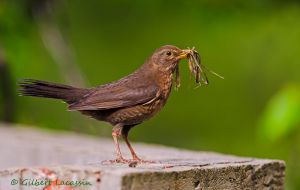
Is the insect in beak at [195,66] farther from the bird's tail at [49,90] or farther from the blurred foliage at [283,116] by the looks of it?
the blurred foliage at [283,116]

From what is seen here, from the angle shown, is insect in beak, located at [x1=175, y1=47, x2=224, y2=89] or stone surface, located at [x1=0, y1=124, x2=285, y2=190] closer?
stone surface, located at [x1=0, y1=124, x2=285, y2=190]

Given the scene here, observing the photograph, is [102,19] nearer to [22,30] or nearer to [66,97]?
[22,30]

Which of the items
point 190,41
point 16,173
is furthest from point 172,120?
point 16,173

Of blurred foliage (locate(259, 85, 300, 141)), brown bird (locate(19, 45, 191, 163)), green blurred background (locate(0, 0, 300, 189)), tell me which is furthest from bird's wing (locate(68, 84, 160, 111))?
green blurred background (locate(0, 0, 300, 189))

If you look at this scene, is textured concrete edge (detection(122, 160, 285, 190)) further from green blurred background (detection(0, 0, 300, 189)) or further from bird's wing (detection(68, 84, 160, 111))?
green blurred background (detection(0, 0, 300, 189))

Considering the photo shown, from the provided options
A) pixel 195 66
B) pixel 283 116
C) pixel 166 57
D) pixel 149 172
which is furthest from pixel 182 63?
pixel 149 172

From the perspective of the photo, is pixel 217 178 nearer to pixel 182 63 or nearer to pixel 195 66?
pixel 195 66
